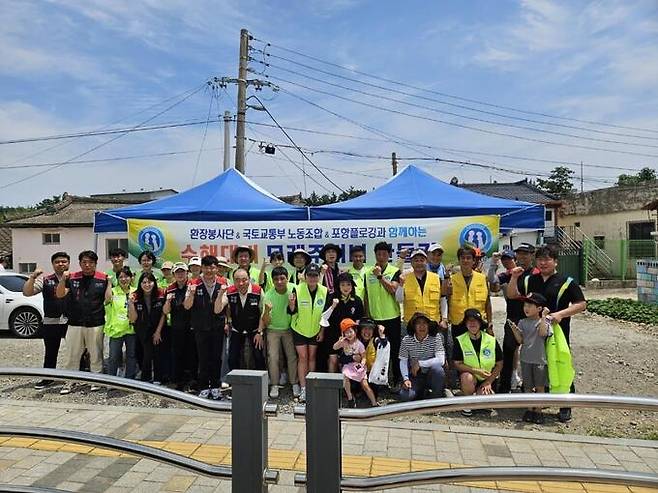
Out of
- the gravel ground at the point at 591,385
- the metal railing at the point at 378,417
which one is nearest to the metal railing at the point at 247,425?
the metal railing at the point at 378,417

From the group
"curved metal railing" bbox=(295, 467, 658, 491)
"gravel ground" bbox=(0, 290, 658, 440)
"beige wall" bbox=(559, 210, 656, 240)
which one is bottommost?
"gravel ground" bbox=(0, 290, 658, 440)

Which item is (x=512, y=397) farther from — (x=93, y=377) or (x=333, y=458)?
(x=93, y=377)

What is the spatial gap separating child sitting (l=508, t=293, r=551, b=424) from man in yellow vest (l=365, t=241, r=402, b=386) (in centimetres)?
136

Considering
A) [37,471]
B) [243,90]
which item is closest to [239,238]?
[37,471]

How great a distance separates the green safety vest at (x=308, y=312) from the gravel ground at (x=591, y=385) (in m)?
0.78

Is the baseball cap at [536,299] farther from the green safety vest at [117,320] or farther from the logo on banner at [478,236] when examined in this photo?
the green safety vest at [117,320]

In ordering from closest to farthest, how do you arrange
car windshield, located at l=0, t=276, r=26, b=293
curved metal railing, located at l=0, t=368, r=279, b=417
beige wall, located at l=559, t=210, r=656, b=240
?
curved metal railing, located at l=0, t=368, r=279, b=417, car windshield, located at l=0, t=276, r=26, b=293, beige wall, located at l=559, t=210, r=656, b=240

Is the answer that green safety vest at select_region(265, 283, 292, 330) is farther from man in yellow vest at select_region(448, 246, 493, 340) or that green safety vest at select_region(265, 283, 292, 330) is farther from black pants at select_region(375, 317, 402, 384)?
man in yellow vest at select_region(448, 246, 493, 340)

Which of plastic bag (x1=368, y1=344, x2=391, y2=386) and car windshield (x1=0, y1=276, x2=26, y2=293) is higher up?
car windshield (x1=0, y1=276, x2=26, y2=293)

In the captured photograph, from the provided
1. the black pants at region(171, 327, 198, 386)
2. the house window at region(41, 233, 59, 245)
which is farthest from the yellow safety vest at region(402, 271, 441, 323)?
the house window at region(41, 233, 59, 245)

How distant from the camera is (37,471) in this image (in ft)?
12.4

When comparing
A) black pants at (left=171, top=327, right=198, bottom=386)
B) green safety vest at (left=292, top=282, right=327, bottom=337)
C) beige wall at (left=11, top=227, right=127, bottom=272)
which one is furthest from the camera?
beige wall at (left=11, top=227, right=127, bottom=272)

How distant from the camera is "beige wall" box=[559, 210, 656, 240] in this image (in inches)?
993

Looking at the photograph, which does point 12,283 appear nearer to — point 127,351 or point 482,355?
point 127,351
